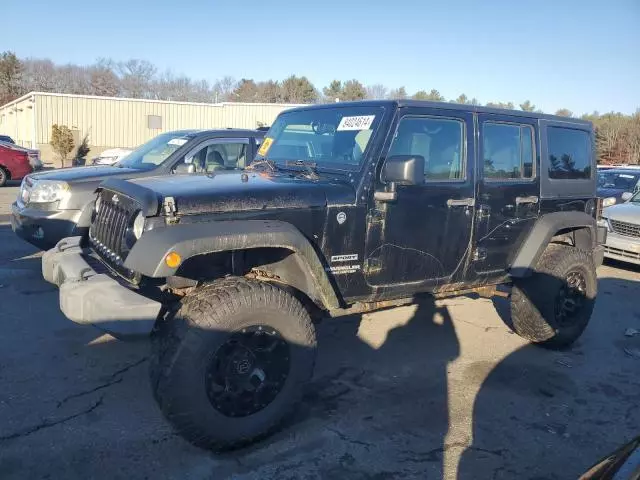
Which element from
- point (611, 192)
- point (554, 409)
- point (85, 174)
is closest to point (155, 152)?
point (85, 174)

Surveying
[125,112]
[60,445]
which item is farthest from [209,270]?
[125,112]

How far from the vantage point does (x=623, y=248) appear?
9.05 m

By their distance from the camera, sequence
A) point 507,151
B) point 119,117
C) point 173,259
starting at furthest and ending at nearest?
point 119,117, point 507,151, point 173,259

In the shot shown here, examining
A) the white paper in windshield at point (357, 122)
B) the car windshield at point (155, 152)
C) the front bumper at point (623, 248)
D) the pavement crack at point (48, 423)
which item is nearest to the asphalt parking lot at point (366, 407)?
the pavement crack at point (48, 423)

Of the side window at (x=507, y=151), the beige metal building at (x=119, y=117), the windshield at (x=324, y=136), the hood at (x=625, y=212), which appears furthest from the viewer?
the beige metal building at (x=119, y=117)

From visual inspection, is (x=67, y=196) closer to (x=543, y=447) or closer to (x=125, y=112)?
(x=543, y=447)

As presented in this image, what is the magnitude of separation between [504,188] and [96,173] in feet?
15.1

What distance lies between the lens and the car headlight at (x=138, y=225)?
3.32 metres

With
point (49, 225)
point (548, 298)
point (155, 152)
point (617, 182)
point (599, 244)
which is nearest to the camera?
point (548, 298)

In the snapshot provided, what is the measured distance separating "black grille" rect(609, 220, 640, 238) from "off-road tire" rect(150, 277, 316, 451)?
769cm

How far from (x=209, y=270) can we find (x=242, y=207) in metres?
0.54

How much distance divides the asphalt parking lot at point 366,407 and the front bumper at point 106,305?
30.1 inches

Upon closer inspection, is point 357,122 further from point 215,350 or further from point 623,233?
point 623,233

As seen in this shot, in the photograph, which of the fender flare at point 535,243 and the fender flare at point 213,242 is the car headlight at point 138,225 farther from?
the fender flare at point 535,243
